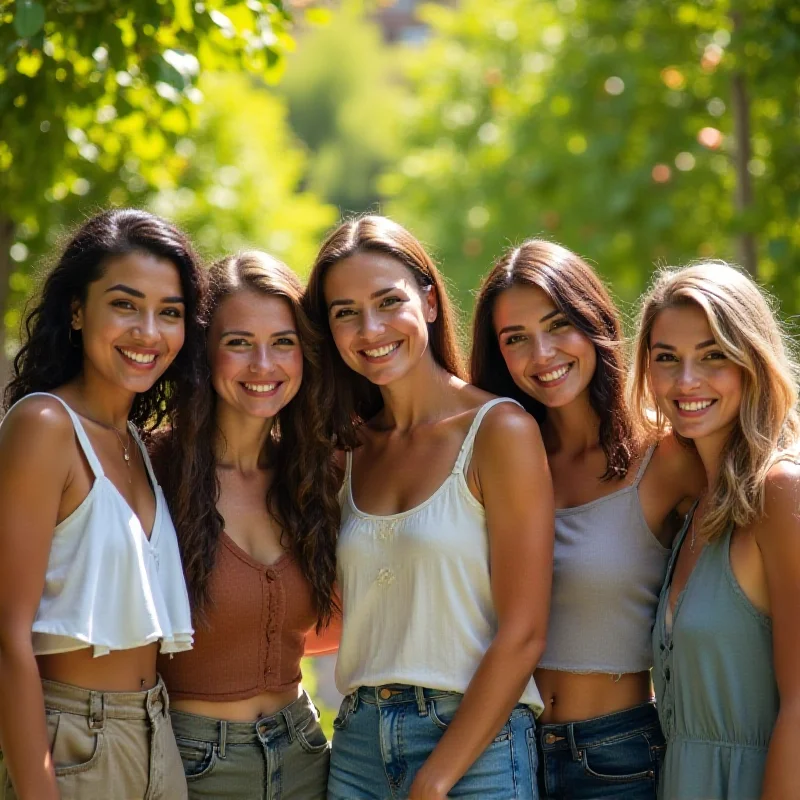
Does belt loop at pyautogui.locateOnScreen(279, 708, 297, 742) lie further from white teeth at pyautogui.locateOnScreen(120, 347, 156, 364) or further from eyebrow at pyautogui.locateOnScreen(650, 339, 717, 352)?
eyebrow at pyautogui.locateOnScreen(650, 339, 717, 352)

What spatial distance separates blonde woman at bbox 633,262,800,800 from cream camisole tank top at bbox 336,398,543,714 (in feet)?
1.60

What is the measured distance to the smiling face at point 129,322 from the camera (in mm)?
3514

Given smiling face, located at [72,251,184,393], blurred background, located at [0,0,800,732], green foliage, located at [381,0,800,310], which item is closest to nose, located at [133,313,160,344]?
smiling face, located at [72,251,184,393]

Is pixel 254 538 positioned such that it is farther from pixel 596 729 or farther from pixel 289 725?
pixel 596 729

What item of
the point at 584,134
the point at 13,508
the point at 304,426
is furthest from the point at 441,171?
the point at 13,508

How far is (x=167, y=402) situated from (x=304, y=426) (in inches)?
18.1

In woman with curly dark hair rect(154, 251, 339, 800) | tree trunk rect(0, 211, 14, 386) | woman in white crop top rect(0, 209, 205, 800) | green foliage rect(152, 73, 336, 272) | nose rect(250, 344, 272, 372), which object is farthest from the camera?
green foliage rect(152, 73, 336, 272)

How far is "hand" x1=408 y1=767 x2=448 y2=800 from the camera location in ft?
10.6

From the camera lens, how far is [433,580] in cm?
344

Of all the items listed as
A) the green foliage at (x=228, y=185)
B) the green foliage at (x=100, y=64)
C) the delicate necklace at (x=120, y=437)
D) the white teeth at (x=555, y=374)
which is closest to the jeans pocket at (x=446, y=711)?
the white teeth at (x=555, y=374)

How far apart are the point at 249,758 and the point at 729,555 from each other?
5.02ft

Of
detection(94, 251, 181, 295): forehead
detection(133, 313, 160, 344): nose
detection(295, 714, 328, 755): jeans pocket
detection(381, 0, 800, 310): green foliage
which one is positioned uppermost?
detection(381, 0, 800, 310): green foliage

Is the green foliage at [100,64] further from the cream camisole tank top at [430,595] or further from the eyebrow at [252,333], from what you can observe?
the cream camisole tank top at [430,595]

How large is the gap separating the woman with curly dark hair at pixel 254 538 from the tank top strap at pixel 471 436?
53cm
